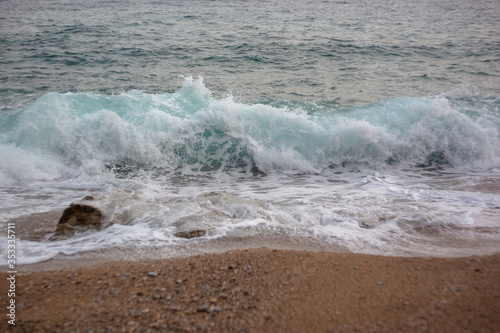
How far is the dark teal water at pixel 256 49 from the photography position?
1028 cm

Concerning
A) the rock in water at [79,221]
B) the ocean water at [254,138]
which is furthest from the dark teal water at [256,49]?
the rock in water at [79,221]

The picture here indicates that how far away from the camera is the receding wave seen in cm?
682

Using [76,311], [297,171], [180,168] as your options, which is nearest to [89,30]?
[180,168]

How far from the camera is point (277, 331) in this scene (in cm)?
220

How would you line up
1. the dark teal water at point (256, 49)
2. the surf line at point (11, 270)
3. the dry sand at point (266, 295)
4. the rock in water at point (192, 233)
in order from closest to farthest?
the dry sand at point (266, 295), the surf line at point (11, 270), the rock in water at point (192, 233), the dark teal water at point (256, 49)

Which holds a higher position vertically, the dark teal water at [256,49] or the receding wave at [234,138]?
the dark teal water at [256,49]

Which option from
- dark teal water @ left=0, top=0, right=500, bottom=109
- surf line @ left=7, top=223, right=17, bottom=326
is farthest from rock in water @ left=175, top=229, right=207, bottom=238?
dark teal water @ left=0, top=0, right=500, bottom=109

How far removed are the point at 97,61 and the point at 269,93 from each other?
6934mm

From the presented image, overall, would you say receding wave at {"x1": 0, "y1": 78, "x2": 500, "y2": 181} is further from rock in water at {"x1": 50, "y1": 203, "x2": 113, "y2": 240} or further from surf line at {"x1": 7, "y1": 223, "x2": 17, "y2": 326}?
rock in water at {"x1": 50, "y1": 203, "x2": 113, "y2": 240}

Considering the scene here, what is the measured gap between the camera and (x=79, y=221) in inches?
151

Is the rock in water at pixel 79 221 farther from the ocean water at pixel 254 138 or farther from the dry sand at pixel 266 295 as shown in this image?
the dry sand at pixel 266 295

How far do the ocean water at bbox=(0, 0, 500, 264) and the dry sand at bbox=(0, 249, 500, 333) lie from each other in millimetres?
353

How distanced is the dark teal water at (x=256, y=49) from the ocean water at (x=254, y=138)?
117 millimetres

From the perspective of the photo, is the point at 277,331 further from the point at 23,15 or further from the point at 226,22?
the point at 23,15
